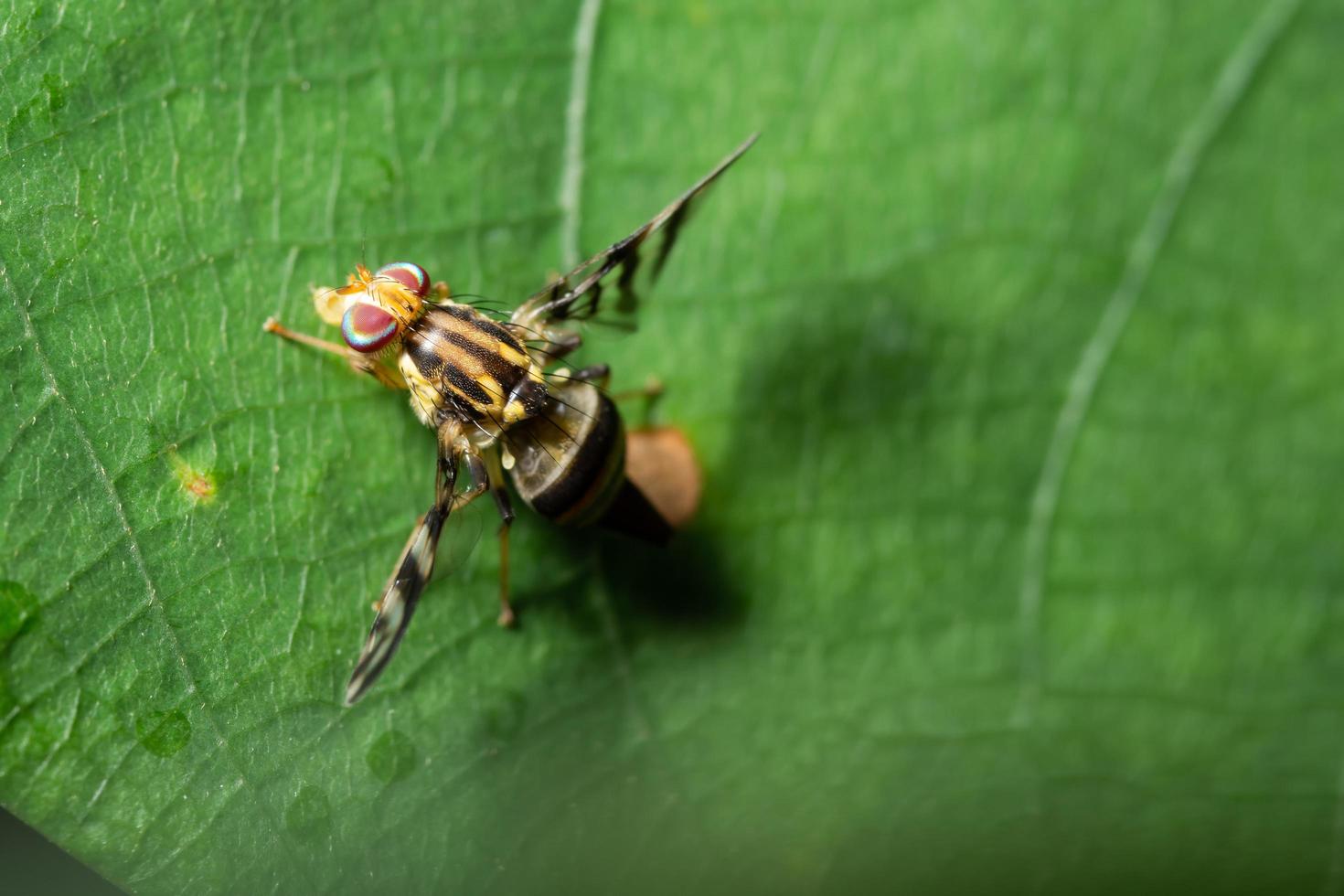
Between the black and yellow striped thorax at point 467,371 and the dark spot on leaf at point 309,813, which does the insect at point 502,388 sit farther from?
the dark spot on leaf at point 309,813

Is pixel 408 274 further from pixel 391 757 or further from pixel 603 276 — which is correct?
pixel 391 757

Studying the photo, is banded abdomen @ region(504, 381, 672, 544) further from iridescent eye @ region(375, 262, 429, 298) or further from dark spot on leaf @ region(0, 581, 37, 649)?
dark spot on leaf @ region(0, 581, 37, 649)

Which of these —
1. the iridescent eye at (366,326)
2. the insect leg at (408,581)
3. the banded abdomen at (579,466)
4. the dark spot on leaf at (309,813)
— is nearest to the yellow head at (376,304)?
the iridescent eye at (366,326)

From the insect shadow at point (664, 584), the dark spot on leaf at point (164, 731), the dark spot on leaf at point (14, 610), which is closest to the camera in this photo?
the dark spot on leaf at point (14, 610)

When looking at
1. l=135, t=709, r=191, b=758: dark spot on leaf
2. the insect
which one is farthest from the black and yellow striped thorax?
l=135, t=709, r=191, b=758: dark spot on leaf

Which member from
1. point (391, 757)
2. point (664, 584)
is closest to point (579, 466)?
point (664, 584)

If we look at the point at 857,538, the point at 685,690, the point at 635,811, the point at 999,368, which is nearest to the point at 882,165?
the point at 999,368

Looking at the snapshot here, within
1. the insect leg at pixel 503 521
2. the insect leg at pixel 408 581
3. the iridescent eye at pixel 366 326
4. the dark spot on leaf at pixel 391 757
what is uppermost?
the iridescent eye at pixel 366 326
